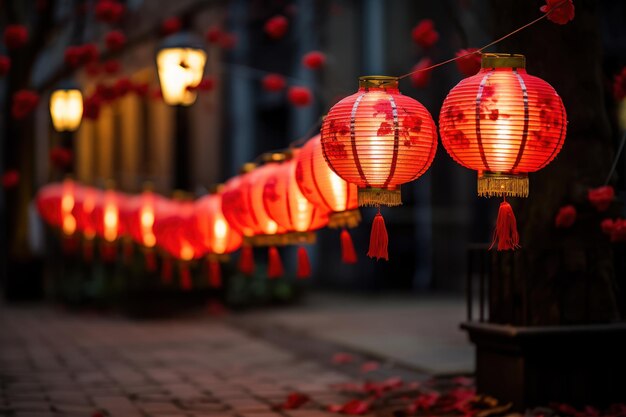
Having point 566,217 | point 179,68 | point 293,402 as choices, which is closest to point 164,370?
point 293,402

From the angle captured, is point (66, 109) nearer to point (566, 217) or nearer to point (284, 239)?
point (284, 239)

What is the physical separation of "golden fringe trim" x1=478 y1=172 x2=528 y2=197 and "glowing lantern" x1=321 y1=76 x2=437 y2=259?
0.49 m

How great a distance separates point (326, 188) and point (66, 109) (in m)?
10.1

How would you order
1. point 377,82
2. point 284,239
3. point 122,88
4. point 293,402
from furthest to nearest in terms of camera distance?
1. point 122,88
2. point 284,239
3. point 293,402
4. point 377,82

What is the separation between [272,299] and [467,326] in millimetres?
10689

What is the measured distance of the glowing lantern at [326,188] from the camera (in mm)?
8852

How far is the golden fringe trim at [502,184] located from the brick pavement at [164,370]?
10.4 ft

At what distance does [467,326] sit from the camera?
393 inches

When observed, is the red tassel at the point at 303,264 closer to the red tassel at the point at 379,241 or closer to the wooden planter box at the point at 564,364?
the wooden planter box at the point at 564,364

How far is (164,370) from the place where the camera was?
493 inches

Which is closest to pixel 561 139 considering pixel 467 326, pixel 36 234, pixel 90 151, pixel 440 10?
pixel 467 326

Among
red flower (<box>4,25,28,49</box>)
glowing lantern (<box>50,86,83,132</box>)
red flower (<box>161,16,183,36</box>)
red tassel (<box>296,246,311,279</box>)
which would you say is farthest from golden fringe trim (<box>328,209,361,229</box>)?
red flower (<box>161,16,183,36</box>)

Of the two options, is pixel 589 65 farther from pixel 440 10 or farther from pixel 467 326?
pixel 440 10

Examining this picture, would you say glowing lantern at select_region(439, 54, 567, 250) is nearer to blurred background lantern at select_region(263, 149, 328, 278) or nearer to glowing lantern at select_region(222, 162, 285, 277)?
blurred background lantern at select_region(263, 149, 328, 278)
